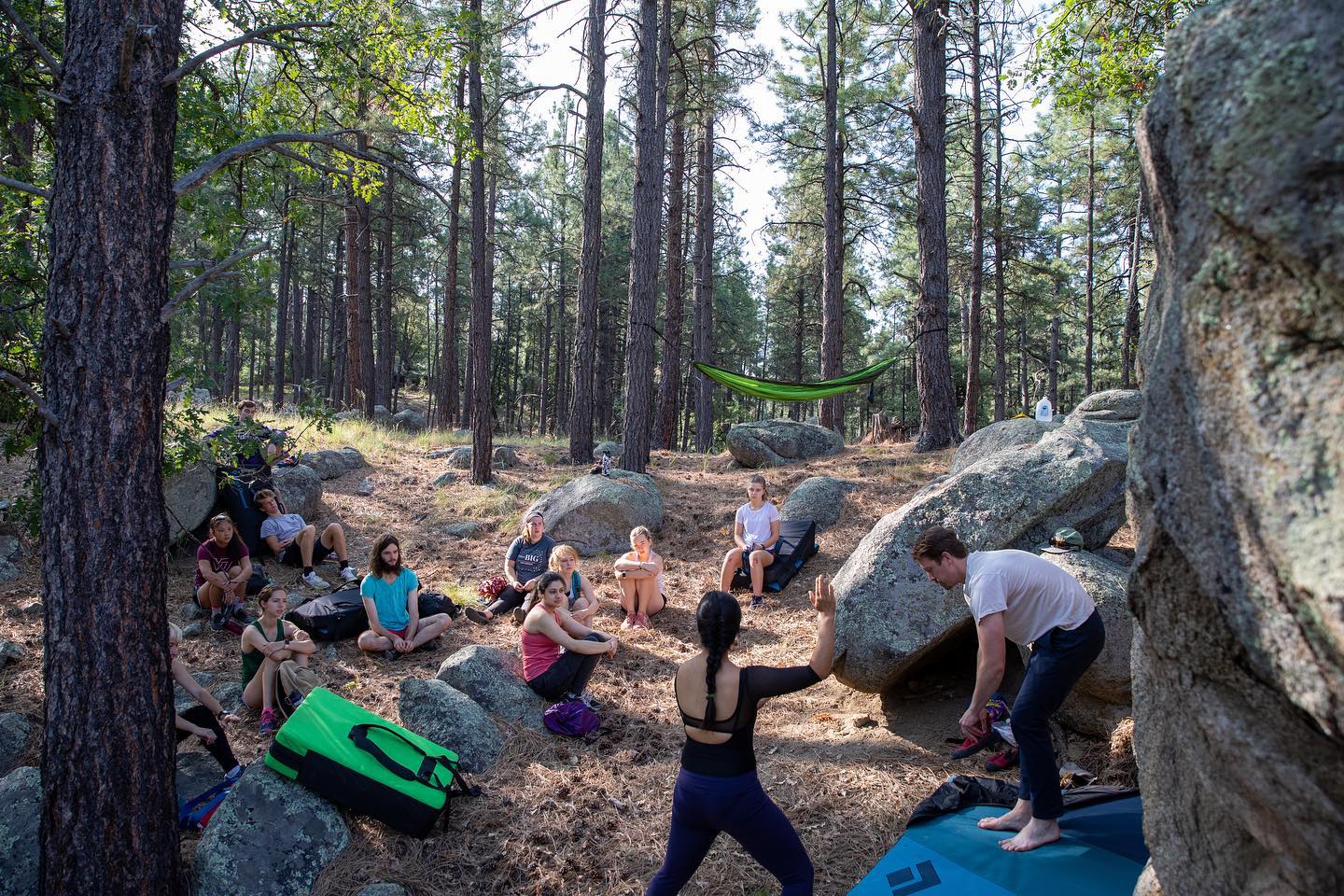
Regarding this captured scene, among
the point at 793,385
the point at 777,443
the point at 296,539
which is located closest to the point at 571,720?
the point at 296,539

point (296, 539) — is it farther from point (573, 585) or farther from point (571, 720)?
point (571, 720)

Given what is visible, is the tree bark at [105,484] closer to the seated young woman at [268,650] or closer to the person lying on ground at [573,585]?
the seated young woman at [268,650]

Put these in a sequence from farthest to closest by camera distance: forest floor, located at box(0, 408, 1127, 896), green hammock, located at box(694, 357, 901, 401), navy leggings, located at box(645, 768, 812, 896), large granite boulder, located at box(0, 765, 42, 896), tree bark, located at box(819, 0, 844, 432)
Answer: tree bark, located at box(819, 0, 844, 432)
green hammock, located at box(694, 357, 901, 401)
forest floor, located at box(0, 408, 1127, 896)
large granite boulder, located at box(0, 765, 42, 896)
navy leggings, located at box(645, 768, 812, 896)

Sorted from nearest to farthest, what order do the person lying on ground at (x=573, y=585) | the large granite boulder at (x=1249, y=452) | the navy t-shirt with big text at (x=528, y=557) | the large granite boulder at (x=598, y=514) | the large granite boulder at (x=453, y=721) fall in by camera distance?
the large granite boulder at (x=1249, y=452) < the large granite boulder at (x=453, y=721) < the person lying on ground at (x=573, y=585) < the navy t-shirt with big text at (x=528, y=557) < the large granite boulder at (x=598, y=514)

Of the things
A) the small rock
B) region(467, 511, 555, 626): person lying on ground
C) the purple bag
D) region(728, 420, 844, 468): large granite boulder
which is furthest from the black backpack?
region(728, 420, 844, 468): large granite boulder

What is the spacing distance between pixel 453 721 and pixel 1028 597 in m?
2.94

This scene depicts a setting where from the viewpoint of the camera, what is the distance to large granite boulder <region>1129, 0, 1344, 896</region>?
1.30 metres

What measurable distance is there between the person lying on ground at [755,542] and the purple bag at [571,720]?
2195 millimetres

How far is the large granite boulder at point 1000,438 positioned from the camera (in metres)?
7.01

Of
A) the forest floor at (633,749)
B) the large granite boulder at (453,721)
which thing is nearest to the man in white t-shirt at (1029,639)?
the forest floor at (633,749)

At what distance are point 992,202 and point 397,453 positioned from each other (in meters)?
13.8

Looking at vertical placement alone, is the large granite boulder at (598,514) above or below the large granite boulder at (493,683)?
above

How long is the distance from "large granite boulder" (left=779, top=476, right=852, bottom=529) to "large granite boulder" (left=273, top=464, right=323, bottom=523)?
16.1 ft

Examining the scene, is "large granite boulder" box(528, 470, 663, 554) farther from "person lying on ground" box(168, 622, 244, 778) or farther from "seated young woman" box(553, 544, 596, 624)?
"person lying on ground" box(168, 622, 244, 778)
